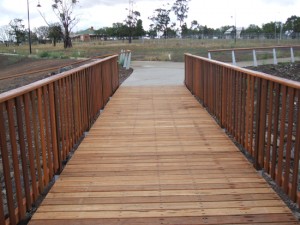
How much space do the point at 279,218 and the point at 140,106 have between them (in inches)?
214

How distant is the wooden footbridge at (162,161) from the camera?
126 inches

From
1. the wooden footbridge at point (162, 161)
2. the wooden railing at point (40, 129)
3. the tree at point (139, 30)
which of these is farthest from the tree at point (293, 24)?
the wooden railing at point (40, 129)

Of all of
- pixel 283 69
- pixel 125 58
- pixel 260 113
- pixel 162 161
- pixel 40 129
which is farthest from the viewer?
pixel 125 58

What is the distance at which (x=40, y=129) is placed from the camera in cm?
359

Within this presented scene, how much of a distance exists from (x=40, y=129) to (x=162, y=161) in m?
1.56

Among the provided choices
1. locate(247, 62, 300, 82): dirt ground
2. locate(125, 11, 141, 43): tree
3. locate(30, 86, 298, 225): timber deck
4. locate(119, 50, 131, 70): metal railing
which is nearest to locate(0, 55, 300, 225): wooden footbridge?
locate(30, 86, 298, 225): timber deck

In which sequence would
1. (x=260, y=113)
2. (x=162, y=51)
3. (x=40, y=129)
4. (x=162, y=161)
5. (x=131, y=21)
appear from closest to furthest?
1. (x=40, y=129)
2. (x=260, y=113)
3. (x=162, y=161)
4. (x=162, y=51)
5. (x=131, y=21)

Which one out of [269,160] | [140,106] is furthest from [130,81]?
[269,160]

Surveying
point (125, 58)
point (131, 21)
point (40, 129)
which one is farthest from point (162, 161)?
point (131, 21)

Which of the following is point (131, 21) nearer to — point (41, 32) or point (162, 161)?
point (41, 32)

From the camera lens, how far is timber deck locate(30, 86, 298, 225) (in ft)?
10.5

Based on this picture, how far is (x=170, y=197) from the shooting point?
3.54 meters

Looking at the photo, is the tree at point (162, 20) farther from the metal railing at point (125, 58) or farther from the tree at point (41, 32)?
the metal railing at point (125, 58)

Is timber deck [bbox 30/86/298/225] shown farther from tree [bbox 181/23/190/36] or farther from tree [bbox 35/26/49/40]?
tree [bbox 35/26/49/40]
